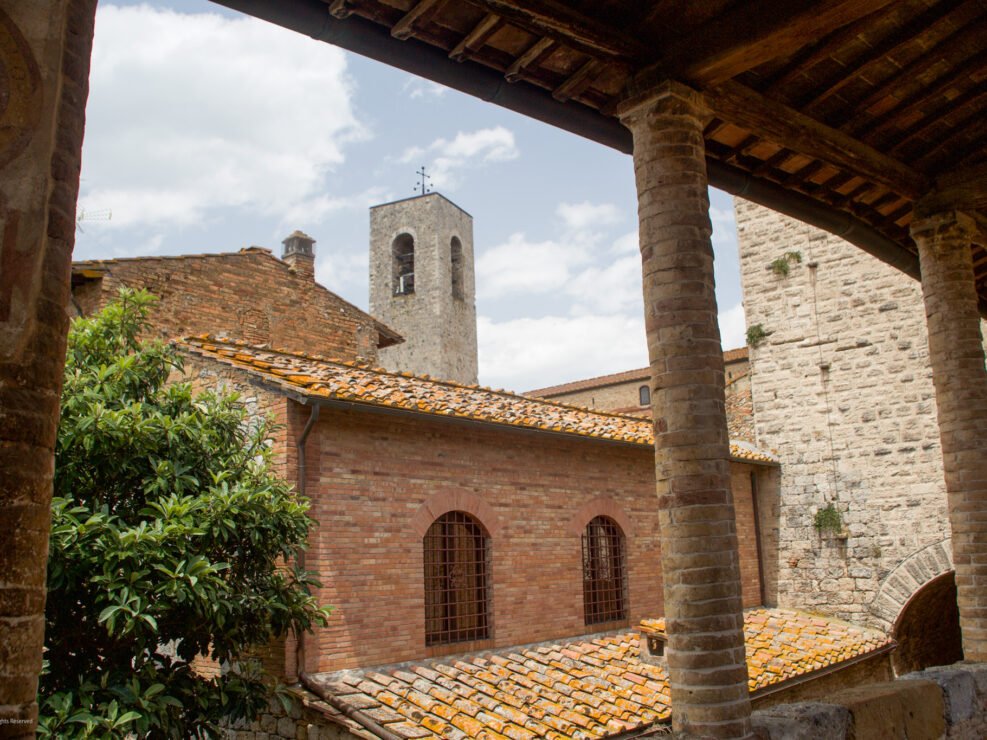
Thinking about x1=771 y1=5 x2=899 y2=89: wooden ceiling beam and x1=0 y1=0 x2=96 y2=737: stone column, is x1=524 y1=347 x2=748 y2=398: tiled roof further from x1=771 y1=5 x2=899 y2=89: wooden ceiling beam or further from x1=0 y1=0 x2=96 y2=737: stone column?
x1=0 y1=0 x2=96 y2=737: stone column

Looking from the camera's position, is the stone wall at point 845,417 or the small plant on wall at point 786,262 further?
the small plant on wall at point 786,262

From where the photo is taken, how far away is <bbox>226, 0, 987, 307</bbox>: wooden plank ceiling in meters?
4.19

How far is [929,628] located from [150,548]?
45.6 ft

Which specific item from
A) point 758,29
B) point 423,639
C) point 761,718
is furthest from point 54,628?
point 758,29

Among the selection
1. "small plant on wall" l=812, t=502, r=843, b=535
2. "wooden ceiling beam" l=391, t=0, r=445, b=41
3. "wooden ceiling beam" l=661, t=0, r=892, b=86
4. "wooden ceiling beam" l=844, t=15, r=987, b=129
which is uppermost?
"wooden ceiling beam" l=844, t=15, r=987, b=129

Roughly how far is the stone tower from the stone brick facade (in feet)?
39.4

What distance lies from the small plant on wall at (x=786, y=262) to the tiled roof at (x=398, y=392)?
4.55m

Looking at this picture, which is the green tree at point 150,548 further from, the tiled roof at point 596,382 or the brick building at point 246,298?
the tiled roof at point 596,382

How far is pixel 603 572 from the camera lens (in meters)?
11.9

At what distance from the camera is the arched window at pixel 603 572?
11539 mm

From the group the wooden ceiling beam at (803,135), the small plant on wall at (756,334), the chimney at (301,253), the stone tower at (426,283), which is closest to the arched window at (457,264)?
the stone tower at (426,283)

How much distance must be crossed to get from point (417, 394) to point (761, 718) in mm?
6729

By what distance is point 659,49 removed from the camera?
4.61 metres

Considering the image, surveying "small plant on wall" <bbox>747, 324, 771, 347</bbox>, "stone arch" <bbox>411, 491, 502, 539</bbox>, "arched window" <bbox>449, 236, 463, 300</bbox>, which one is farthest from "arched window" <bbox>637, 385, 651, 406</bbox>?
"stone arch" <bbox>411, 491, 502, 539</bbox>
